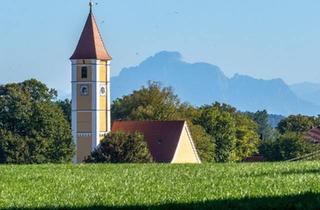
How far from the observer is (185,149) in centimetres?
9712

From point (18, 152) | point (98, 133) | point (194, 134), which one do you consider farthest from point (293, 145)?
point (18, 152)

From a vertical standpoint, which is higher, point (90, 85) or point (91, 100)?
point (90, 85)

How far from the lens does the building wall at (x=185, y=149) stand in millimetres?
94688

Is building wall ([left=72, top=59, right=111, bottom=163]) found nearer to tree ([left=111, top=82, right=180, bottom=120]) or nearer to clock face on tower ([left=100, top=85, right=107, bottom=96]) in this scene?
clock face on tower ([left=100, top=85, right=107, bottom=96])

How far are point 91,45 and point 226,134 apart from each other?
1775 cm

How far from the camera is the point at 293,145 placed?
101 metres

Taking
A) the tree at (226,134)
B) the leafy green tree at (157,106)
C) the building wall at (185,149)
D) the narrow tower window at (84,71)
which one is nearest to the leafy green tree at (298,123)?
the tree at (226,134)

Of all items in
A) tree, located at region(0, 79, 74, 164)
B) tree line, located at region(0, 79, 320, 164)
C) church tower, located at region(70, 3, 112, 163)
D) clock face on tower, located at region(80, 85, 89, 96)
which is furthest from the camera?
clock face on tower, located at region(80, 85, 89, 96)

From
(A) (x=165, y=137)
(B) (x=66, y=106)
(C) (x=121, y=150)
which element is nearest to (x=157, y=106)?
(A) (x=165, y=137)

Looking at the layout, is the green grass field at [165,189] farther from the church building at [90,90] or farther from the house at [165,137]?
the church building at [90,90]

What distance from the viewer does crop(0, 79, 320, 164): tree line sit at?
72.2 metres

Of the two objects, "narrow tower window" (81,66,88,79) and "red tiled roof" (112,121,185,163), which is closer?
"red tiled roof" (112,121,185,163)

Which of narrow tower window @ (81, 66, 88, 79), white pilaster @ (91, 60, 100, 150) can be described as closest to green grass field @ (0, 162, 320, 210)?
white pilaster @ (91, 60, 100, 150)

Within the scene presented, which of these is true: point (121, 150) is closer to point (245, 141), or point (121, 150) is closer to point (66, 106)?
point (245, 141)
